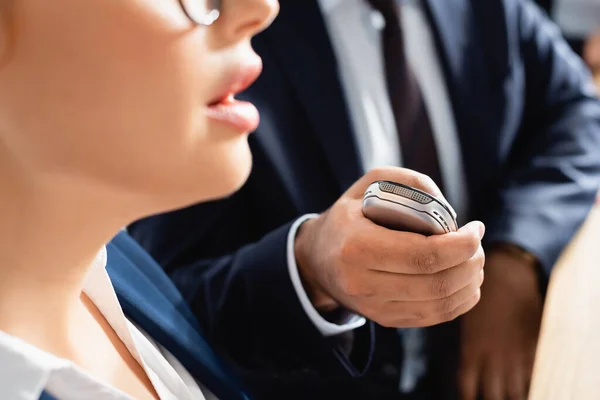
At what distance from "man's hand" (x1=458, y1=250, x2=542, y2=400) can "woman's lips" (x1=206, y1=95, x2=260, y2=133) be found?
49cm

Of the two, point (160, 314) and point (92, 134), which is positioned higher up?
point (92, 134)

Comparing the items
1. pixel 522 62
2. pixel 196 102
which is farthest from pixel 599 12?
pixel 196 102

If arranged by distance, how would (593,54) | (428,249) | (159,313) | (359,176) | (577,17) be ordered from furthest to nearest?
1. (577,17)
2. (593,54)
3. (359,176)
4. (159,313)
5. (428,249)

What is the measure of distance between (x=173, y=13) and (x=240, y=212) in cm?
47

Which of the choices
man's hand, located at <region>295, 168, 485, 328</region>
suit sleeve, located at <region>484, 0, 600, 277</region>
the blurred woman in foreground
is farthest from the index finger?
suit sleeve, located at <region>484, 0, 600, 277</region>

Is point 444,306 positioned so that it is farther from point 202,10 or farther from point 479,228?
point 202,10

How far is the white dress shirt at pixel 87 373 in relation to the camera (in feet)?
1.13

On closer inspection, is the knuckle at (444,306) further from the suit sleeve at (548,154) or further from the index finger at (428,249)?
the suit sleeve at (548,154)

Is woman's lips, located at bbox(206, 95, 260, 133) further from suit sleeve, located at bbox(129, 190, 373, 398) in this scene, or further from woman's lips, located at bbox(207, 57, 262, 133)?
suit sleeve, located at bbox(129, 190, 373, 398)

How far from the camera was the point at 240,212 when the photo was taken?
0.77 m

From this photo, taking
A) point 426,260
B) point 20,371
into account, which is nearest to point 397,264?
point 426,260

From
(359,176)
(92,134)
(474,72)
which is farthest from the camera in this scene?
(474,72)

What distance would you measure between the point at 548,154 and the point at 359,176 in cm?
35

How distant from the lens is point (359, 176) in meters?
0.72
